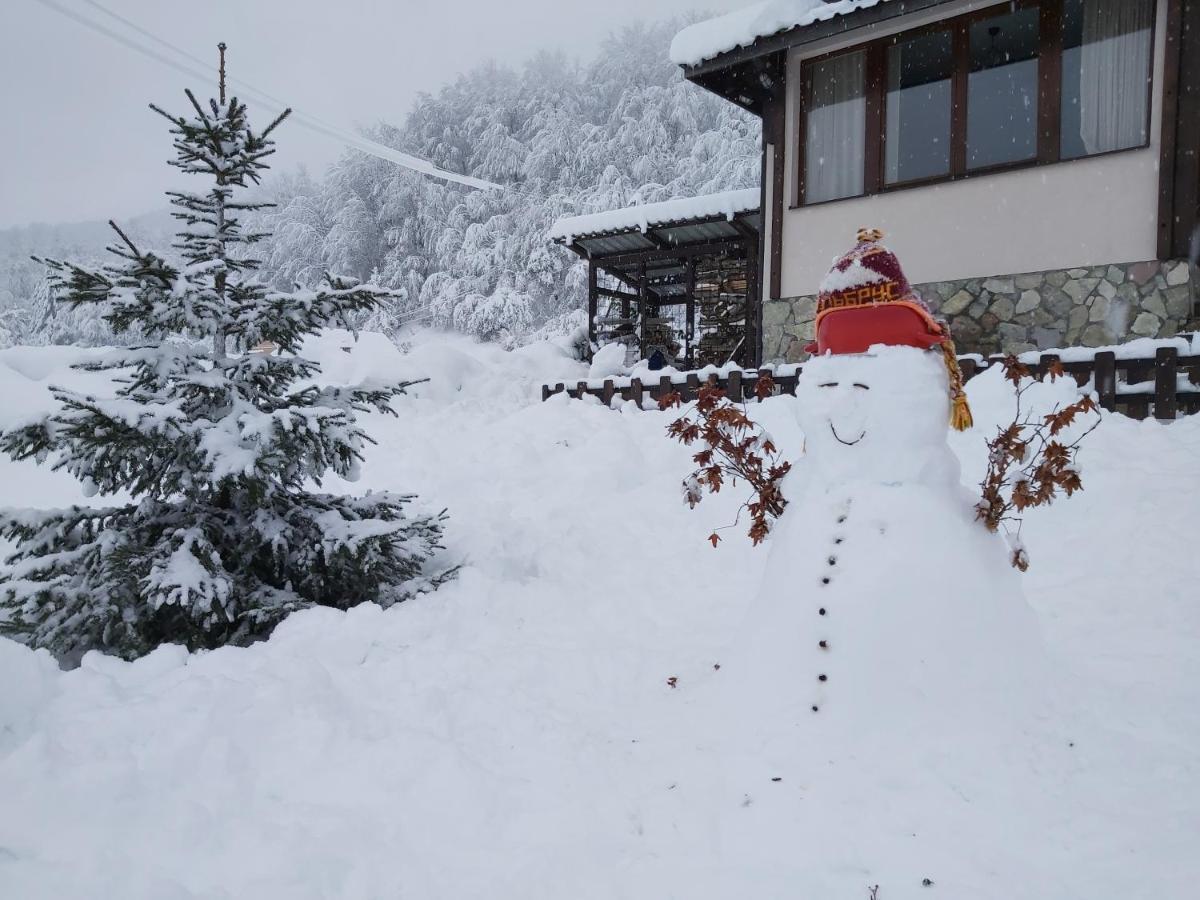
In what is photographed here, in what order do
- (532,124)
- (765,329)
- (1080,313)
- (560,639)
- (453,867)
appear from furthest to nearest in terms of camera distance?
(532,124), (765,329), (1080,313), (560,639), (453,867)

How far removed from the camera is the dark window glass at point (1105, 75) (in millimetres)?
6809

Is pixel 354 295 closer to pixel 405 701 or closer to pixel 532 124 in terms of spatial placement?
pixel 405 701

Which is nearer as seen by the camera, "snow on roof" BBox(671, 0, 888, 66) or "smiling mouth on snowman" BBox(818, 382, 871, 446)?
"smiling mouth on snowman" BBox(818, 382, 871, 446)

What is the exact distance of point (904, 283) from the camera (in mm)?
2670

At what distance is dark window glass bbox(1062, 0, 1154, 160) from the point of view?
681 cm

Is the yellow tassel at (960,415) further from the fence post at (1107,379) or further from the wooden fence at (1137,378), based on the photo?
the fence post at (1107,379)

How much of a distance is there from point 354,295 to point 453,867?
279 cm

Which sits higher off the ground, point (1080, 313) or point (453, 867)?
point (1080, 313)

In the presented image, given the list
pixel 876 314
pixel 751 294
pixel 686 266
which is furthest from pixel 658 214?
pixel 876 314

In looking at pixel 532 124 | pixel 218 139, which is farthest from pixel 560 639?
pixel 532 124

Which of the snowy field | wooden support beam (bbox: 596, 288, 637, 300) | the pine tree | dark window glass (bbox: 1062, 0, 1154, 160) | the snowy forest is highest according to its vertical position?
the snowy forest

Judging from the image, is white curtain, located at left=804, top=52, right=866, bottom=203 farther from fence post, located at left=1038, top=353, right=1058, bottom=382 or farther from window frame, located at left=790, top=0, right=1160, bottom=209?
fence post, located at left=1038, top=353, right=1058, bottom=382

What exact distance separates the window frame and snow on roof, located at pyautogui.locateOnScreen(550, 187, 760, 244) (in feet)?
9.91

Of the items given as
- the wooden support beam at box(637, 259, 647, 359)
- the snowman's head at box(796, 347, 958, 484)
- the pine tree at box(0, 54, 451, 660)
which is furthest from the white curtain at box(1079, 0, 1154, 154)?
the wooden support beam at box(637, 259, 647, 359)
